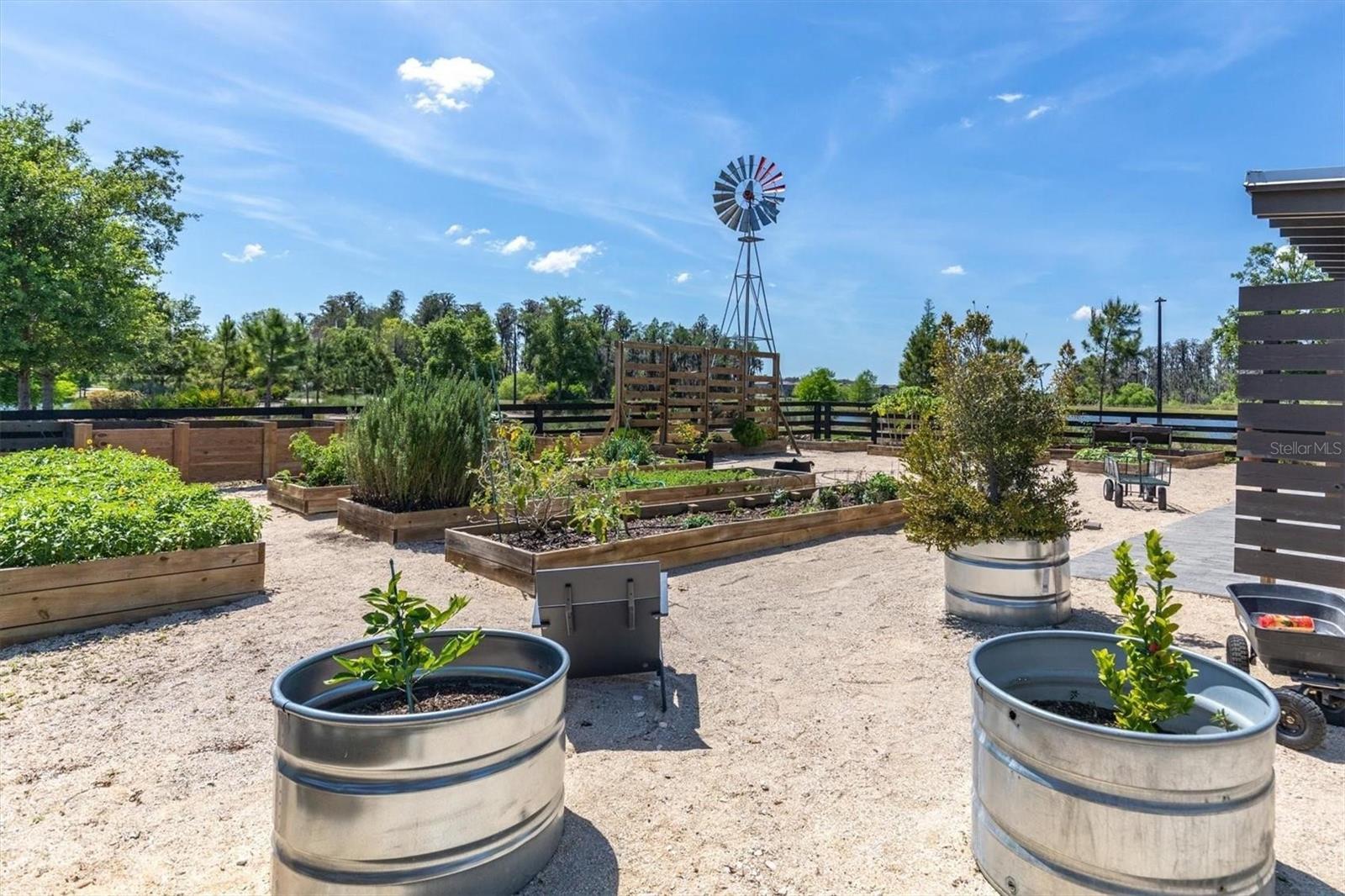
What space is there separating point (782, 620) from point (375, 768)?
345 centimetres

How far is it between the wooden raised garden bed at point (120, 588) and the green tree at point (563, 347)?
38.4 metres

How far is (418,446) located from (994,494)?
5266 millimetres

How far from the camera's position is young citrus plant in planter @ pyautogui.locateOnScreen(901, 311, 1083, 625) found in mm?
4621

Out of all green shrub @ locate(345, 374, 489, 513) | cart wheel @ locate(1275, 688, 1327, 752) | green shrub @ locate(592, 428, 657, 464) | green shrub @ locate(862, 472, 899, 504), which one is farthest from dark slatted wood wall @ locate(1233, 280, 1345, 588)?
green shrub @ locate(592, 428, 657, 464)

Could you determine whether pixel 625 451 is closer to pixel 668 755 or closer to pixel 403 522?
pixel 403 522

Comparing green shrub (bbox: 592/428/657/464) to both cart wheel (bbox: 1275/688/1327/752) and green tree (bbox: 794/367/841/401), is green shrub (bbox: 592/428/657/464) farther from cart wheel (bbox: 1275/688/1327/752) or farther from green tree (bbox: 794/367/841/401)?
green tree (bbox: 794/367/841/401)

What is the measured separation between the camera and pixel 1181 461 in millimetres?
14109

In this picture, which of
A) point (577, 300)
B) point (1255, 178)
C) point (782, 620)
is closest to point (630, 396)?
point (782, 620)

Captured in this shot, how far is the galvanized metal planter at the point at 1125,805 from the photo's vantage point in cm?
180

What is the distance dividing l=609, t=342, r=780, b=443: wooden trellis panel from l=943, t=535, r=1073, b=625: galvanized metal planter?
9.33 metres

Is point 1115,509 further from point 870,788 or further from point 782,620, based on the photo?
point 870,788

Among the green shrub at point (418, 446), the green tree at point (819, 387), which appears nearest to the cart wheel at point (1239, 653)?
the green shrub at point (418, 446)

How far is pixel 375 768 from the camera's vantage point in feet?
6.08

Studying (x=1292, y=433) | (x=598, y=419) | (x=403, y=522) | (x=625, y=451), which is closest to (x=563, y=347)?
(x=598, y=419)
